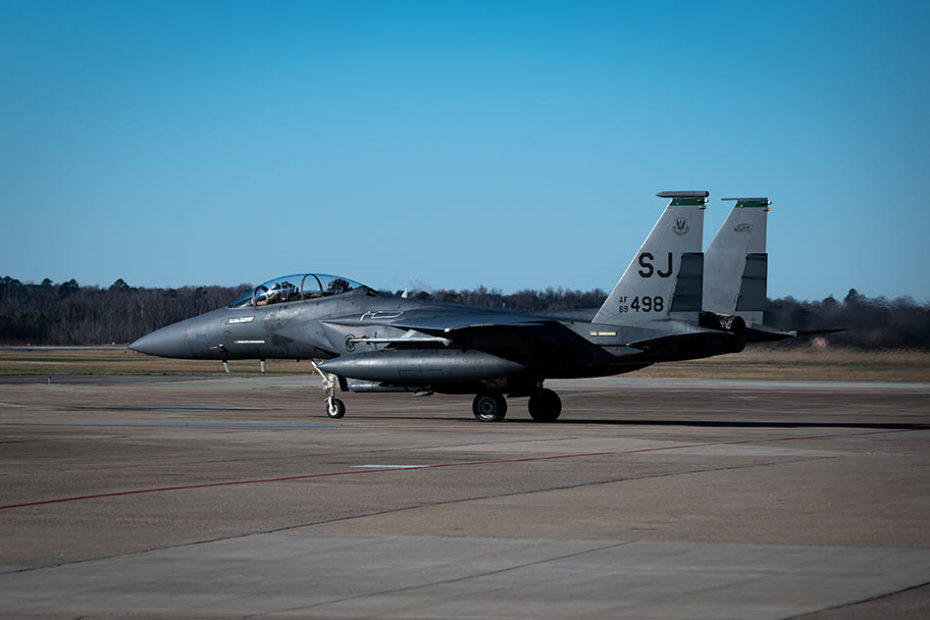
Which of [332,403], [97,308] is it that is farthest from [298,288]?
[97,308]

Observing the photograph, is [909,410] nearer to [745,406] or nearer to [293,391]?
[745,406]

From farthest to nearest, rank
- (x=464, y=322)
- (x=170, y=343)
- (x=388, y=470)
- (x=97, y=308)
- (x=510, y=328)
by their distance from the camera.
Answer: (x=97, y=308) < (x=170, y=343) < (x=464, y=322) < (x=510, y=328) < (x=388, y=470)

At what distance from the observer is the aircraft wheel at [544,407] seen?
27.8 m

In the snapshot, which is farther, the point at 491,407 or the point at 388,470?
the point at 491,407

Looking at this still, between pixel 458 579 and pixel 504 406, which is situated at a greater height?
pixel 504 406

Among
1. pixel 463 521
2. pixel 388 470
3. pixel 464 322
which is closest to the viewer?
pixel 463 521

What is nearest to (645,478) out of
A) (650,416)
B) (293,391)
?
(650,416)

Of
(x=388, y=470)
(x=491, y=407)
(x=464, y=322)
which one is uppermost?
(x=464, y=322)

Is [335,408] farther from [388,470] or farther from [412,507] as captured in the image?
[412,507]

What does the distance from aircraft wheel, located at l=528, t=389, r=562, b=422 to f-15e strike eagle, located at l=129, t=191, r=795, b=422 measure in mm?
23

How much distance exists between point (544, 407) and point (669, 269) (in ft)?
15.1

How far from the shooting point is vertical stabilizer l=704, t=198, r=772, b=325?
28422 millimetres

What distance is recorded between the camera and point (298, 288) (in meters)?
29.9

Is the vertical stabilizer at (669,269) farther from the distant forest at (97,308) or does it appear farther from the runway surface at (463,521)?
the distant forest at (97,308)
